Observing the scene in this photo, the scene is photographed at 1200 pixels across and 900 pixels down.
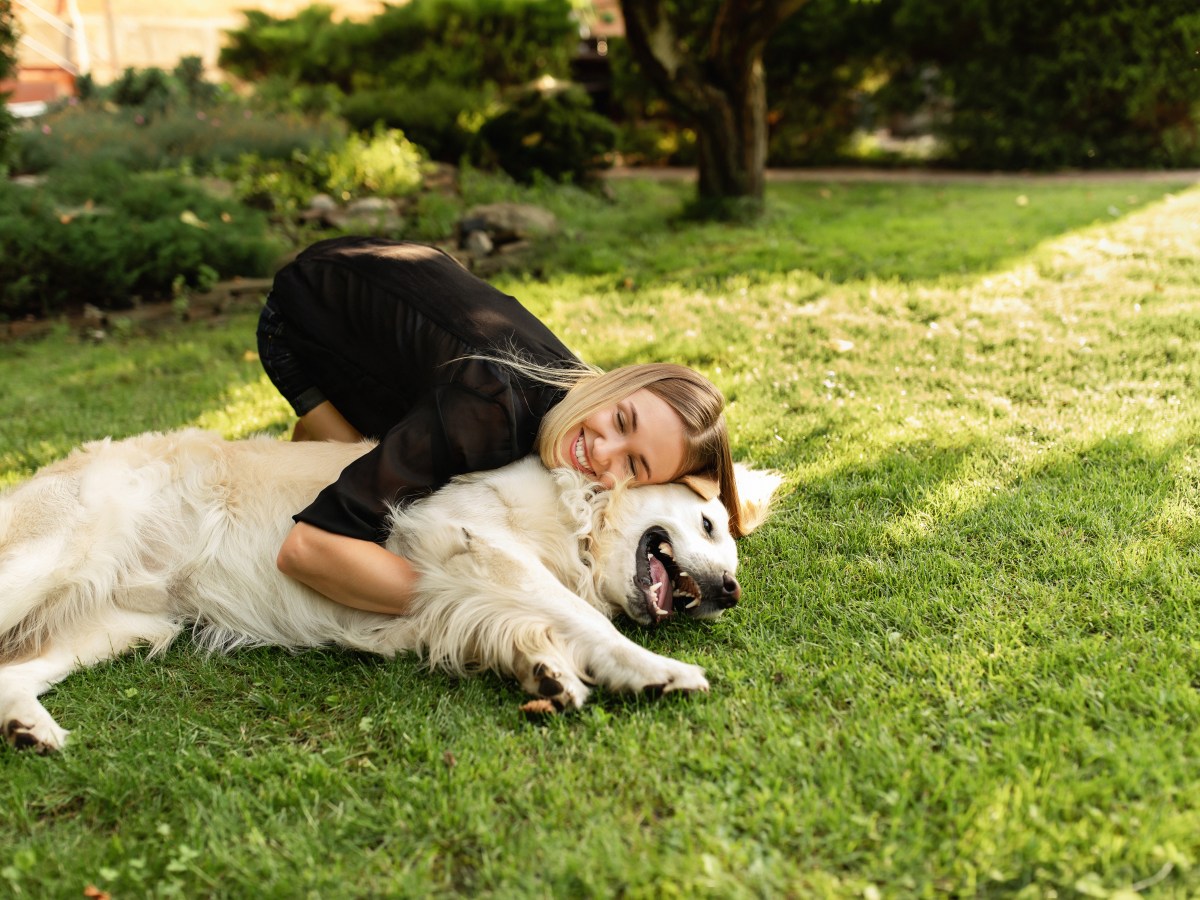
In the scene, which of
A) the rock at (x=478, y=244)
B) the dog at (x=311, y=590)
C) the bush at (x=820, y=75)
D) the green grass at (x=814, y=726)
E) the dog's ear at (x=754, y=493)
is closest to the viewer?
the green grass at (x=814, y=726)

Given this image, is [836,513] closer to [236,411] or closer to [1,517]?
[1,517]

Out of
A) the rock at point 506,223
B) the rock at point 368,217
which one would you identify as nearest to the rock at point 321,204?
the rock at point 368,217

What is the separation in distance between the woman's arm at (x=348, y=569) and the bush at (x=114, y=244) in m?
5.25

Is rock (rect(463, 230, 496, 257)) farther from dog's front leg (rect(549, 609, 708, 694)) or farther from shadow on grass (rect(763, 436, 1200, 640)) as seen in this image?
dog's front leg (rect(549, 609, 708, 694))

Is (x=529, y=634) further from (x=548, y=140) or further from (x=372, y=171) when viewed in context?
(x=548, y=140)

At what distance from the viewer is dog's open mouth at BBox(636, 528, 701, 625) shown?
9.92ft

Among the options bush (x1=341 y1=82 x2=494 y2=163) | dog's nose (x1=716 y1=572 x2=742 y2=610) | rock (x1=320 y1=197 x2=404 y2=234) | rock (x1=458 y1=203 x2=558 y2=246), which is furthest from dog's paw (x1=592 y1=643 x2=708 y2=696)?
bush (x1=341 y1=82 x2=494 y2=163)

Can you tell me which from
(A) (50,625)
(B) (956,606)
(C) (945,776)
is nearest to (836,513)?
(B) (956,606)

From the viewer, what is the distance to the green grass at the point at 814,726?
2.10 metres

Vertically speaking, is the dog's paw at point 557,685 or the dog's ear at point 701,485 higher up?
the dog's ear at point 701,485

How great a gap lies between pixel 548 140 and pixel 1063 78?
291 inches

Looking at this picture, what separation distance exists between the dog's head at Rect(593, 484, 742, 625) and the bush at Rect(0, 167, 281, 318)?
5647 mm

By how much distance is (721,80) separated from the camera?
31.7 feet

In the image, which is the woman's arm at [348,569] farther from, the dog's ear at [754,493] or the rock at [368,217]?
the rock at [368,217]
